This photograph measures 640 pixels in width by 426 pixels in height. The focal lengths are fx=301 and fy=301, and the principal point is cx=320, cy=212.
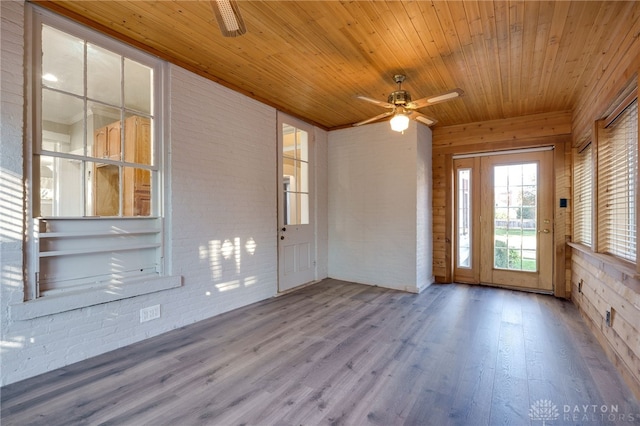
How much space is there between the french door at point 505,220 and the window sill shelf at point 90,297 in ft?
14.6

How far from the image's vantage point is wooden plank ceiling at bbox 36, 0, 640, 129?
2.25 m

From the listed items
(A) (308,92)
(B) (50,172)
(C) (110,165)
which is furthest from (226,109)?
(B) (50,172)

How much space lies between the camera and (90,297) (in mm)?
2463

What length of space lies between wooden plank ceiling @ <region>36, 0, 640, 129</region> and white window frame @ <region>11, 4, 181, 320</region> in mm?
135

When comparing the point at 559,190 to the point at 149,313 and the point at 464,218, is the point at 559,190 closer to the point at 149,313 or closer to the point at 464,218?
the point at 464,218

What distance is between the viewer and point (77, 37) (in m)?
2.49

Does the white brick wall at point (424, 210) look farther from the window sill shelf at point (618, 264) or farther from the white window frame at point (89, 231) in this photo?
the white window frame at point (89, 231)

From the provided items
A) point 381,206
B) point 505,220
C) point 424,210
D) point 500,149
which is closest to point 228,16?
point 381,206

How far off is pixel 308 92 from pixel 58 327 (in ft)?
11.2

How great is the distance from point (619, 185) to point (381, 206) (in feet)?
9.22

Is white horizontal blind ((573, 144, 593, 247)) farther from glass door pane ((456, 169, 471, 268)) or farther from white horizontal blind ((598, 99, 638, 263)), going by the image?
glass door pane ((456, 169, 471, 268))

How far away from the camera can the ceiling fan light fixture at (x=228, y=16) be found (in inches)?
62.7

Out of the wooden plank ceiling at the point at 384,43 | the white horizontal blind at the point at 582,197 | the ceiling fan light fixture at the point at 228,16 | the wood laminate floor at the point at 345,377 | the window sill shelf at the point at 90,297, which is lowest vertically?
the wood laminate floor at the point at 345,377

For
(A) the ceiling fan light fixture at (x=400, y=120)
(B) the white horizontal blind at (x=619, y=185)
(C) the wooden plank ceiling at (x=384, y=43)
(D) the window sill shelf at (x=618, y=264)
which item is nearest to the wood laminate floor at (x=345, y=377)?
(D) the window sill shelf at (x=618, y=264)
